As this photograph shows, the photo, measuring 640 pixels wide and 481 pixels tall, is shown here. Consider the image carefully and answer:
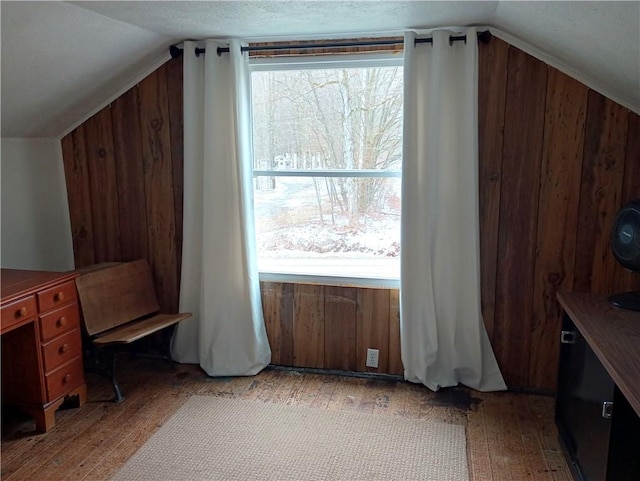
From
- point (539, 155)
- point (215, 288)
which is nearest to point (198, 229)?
point (215, 288)

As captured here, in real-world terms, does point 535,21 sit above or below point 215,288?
above

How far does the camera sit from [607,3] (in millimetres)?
1561

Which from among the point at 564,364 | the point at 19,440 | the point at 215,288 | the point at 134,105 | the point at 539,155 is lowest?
the point at 19,440

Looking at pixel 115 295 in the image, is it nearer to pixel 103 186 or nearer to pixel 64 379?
pixel 64 379

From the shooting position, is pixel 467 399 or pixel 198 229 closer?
pixel 467 399

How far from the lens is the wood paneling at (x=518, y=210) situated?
2.71m

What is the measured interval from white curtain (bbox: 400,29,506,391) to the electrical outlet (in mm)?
215

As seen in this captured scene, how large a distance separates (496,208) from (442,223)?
1.04ft

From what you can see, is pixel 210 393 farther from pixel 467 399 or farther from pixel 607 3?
pixel 607 3

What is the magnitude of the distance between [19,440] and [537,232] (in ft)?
9.37

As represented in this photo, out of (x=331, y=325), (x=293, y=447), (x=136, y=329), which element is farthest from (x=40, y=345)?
(x=331, y=325)

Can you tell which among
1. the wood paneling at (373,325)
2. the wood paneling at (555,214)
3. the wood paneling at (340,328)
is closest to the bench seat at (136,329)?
the wood paneling at (340,328)

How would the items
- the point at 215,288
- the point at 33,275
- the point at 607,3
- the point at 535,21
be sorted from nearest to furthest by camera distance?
the point at 607,3, the point at 535,21, the point at 33,275, the point at 215,288

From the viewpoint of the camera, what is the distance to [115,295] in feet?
10.2
